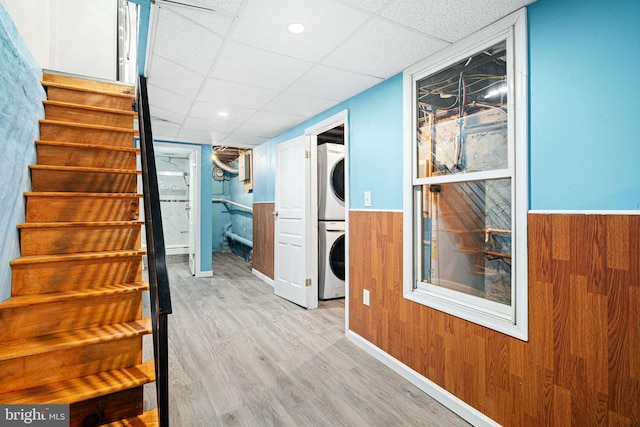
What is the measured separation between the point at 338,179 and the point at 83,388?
3.35m

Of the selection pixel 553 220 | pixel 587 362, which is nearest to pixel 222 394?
pixel 587 362

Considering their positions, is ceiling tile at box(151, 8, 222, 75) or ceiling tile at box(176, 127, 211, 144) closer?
ceiling tile at box(151, 8, 222, 75)

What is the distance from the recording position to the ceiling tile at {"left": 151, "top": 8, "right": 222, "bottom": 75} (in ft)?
5.78

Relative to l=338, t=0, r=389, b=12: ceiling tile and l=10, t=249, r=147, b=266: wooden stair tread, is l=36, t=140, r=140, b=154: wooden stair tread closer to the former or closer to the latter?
l=10, t=249, r=147, b=266: wooden stair tread

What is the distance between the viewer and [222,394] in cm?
203

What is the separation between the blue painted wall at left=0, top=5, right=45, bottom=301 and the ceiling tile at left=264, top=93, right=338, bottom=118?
5.80ft

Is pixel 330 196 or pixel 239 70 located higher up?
pixel 239 70

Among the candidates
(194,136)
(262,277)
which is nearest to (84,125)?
(194,136)

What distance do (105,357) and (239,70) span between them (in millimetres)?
2019

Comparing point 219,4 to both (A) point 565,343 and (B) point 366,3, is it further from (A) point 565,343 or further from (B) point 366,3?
(A) point 565,343

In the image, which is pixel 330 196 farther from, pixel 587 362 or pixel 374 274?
pixel 587 362

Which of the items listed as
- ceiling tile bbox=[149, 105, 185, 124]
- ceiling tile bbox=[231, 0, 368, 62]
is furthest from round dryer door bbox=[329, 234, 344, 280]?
ceiling tile bbox=[231, 0, 368, 62]

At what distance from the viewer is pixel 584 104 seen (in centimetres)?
137

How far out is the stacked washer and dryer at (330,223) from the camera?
409 cm
